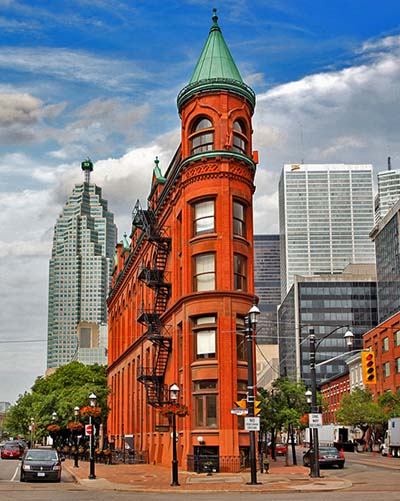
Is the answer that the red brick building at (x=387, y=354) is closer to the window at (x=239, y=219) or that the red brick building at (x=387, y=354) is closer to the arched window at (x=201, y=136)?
the window at (x=239, y=219)

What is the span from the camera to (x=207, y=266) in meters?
43.2

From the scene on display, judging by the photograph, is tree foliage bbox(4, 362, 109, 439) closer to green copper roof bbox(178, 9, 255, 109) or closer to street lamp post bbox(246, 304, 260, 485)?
green copper roof bbox(178, 9, 255, 109)

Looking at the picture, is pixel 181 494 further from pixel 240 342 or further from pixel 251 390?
pixel 240 342

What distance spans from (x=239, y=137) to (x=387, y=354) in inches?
2472

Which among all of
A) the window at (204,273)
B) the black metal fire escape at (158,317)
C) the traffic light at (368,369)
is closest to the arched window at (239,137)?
the window at (204,273)

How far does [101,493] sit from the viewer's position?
94.9 feet

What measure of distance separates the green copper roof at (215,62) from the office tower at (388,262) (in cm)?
8628

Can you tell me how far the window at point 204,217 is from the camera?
4344 centimetres

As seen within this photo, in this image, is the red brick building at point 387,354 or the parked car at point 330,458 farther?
the red brick building at point 387,354

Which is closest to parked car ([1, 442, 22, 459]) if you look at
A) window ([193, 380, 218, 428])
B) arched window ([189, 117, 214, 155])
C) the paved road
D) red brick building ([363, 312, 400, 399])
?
window ([193, 380, 218, 428])

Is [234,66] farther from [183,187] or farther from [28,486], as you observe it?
[28,486]

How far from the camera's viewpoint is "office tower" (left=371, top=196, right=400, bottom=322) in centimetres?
13338

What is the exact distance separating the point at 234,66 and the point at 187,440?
22.5 metres

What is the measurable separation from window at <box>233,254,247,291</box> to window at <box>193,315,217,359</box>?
2.51m
